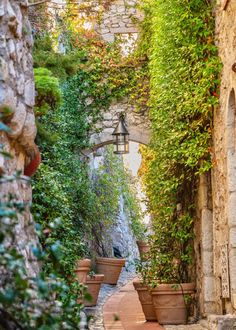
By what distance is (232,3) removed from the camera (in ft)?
26.4

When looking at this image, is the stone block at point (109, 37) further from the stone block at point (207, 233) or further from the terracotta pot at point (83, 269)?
the stone block at point (207, 233)

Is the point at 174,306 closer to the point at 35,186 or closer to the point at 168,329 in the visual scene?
the point at 168,329

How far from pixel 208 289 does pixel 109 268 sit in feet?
16.0

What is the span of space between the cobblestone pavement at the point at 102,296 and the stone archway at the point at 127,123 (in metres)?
2.65

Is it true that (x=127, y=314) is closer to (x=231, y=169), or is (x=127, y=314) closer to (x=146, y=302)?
(x=146, y=302)

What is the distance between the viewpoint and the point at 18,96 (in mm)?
4906

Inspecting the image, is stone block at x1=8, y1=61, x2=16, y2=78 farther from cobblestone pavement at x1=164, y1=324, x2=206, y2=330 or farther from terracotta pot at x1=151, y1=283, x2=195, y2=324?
terracotta pot at x1=151, y1=283, x2=195, y2=324

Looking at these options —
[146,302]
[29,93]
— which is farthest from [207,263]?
[29,93]

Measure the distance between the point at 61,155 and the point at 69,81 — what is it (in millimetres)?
2158

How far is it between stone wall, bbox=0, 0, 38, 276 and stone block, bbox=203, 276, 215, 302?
4.55 meters

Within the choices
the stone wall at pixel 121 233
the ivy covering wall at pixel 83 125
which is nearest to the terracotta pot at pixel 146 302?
the ivy covering wall at pixel 83 125

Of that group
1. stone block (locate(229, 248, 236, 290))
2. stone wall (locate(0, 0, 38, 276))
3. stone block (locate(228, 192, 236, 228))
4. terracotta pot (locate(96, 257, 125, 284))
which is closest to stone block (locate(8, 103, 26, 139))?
stone wall (locate(0, 0, 38, 276))

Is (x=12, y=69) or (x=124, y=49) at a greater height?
(x=124, y=49)

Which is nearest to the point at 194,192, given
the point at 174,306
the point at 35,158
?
the point at 174,306
